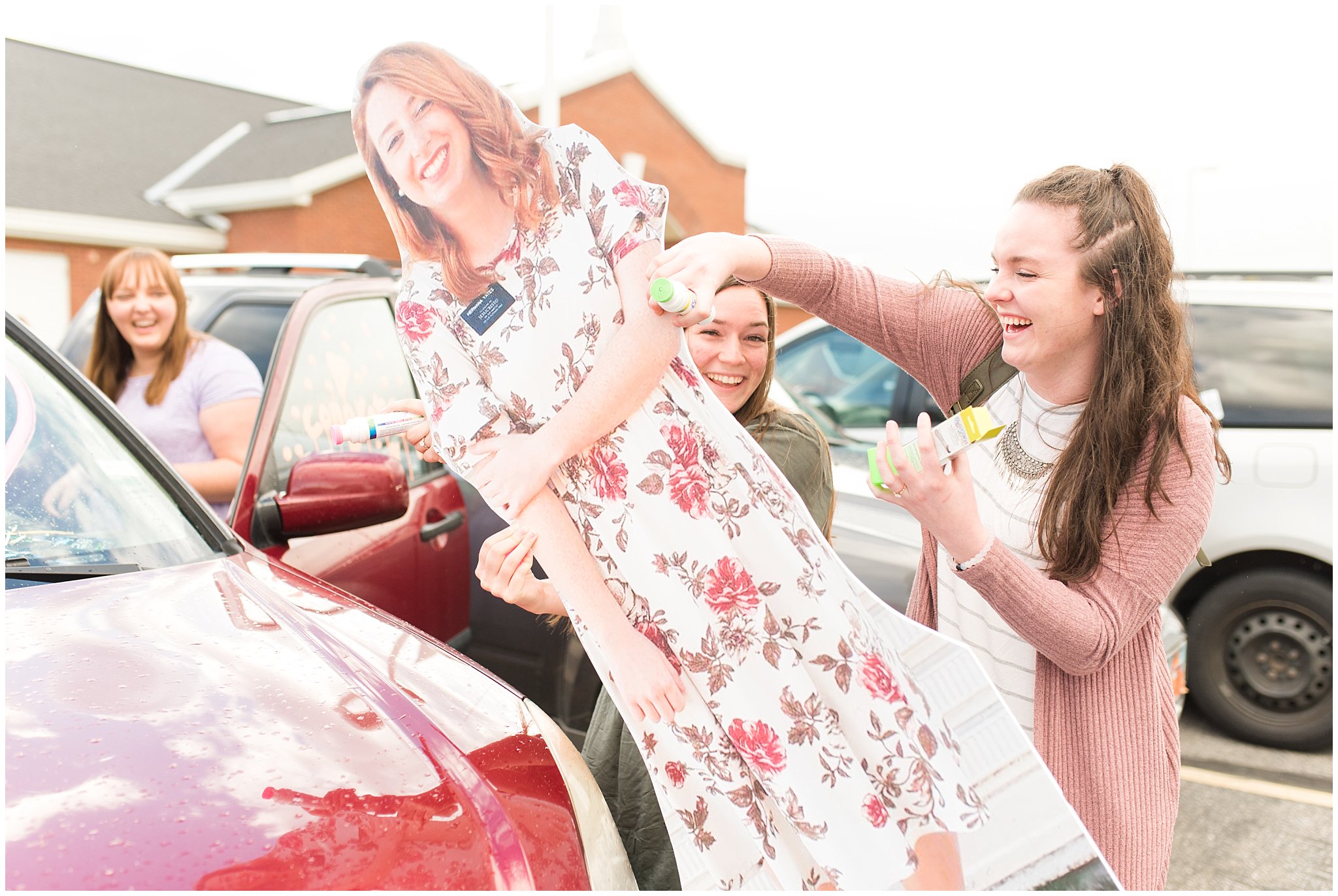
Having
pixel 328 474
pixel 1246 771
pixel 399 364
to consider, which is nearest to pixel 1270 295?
pixel 1246 771

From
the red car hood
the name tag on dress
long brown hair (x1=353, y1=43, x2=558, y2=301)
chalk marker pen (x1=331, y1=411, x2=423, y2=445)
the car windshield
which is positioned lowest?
the red car hood

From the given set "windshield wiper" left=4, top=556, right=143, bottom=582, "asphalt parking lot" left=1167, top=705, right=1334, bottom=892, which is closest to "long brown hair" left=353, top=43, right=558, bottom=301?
"windshield wiper" left=4, top=556, right=143, bottom=582

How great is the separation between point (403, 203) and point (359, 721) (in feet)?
2.33

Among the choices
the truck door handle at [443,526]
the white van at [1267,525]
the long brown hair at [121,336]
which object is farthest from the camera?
the white van at [1267,525]

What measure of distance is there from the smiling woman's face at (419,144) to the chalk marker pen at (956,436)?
0.67 m

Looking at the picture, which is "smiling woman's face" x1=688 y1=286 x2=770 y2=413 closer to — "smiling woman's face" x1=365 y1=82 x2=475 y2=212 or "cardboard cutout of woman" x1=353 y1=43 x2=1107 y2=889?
"cardboard cutout of woman" x1=353 y1=43 x2=1107 y2=889

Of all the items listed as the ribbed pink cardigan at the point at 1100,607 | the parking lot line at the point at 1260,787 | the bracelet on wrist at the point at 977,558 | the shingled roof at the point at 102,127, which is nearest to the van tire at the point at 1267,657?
the parking lot line at the point at 1260,787

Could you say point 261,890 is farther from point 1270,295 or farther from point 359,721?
point 1270,295

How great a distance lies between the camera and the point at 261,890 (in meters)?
1.15

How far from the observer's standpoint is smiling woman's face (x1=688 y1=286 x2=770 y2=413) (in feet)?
6.82

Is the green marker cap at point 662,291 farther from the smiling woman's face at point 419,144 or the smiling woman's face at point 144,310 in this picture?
the smiling woman's face at point 144,310

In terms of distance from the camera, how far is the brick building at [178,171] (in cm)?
1071

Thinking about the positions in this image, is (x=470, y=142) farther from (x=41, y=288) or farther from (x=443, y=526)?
(x=41, y=288)

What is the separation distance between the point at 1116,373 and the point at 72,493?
1824 millimetres
